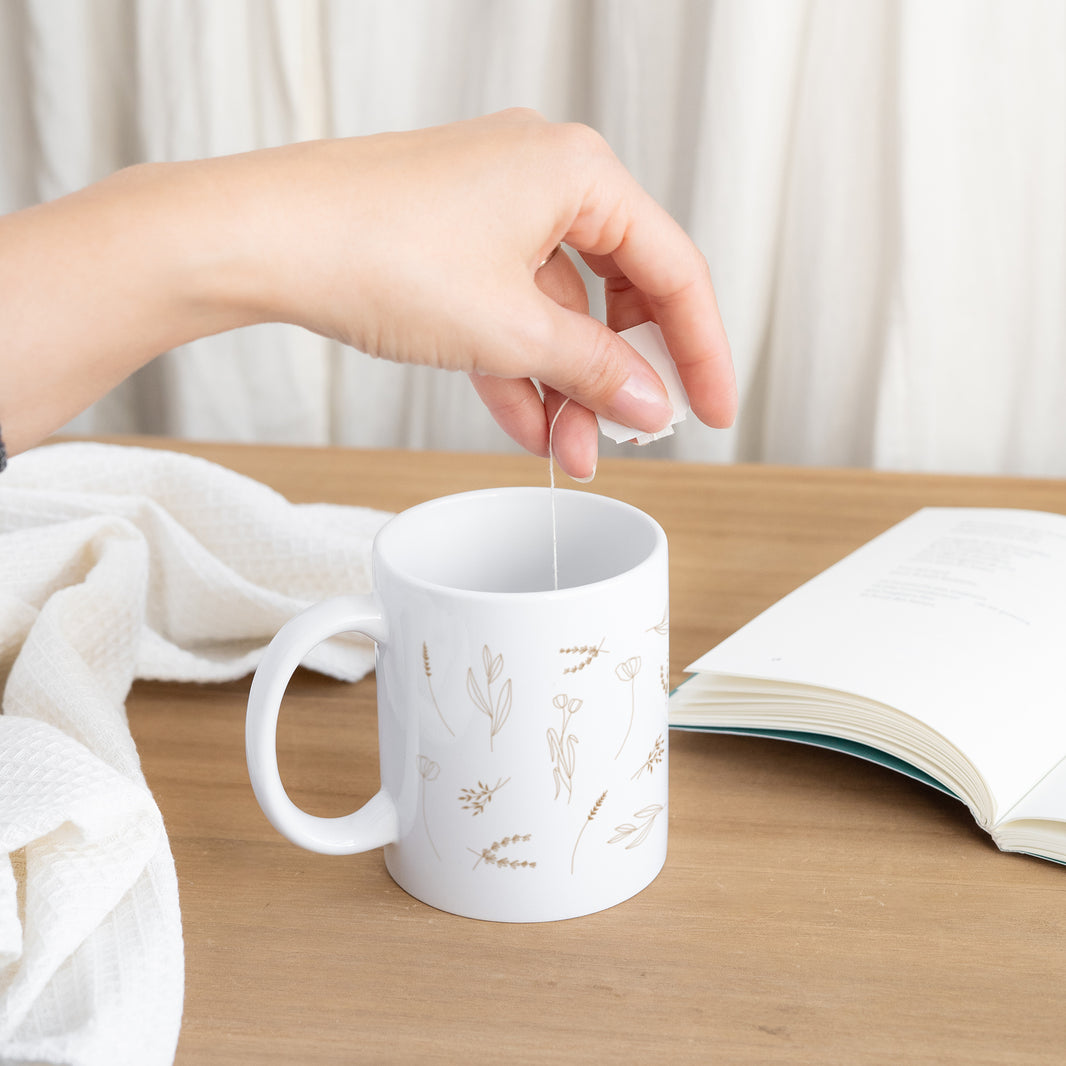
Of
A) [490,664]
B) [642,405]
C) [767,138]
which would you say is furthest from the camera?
[767,138]

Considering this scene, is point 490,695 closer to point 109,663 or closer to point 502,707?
point 502,707

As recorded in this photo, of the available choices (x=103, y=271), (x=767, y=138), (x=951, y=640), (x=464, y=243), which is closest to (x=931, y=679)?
(x=951, y=640)

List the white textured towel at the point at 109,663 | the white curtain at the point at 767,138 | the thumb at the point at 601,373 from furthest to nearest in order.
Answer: the white curtain at the point at 767,138, the thumb at the point at 601,373, the white textured towel at the point at 109,663

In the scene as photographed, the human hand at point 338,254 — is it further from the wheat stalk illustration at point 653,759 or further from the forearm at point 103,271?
the wheat stalk illustration at point 653,759

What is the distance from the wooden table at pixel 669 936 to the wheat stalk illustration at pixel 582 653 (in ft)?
0.38

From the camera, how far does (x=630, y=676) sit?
1.57 ft

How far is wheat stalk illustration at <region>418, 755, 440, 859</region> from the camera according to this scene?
1.58 ft

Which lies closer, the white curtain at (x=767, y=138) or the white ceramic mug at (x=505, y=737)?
the white ceramic mug at (x=505, y=737)

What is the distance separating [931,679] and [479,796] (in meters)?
0.24

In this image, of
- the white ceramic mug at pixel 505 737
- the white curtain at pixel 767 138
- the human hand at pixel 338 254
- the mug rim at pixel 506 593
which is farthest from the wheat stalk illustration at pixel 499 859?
the white curtain at pixel 767 138

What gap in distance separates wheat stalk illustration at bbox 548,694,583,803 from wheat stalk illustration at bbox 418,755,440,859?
0.05 meters

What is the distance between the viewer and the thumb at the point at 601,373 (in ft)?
1.72

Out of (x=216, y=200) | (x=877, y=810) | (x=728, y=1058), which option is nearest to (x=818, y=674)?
(x=877, y=810)

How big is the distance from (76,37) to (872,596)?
40.3 inches
